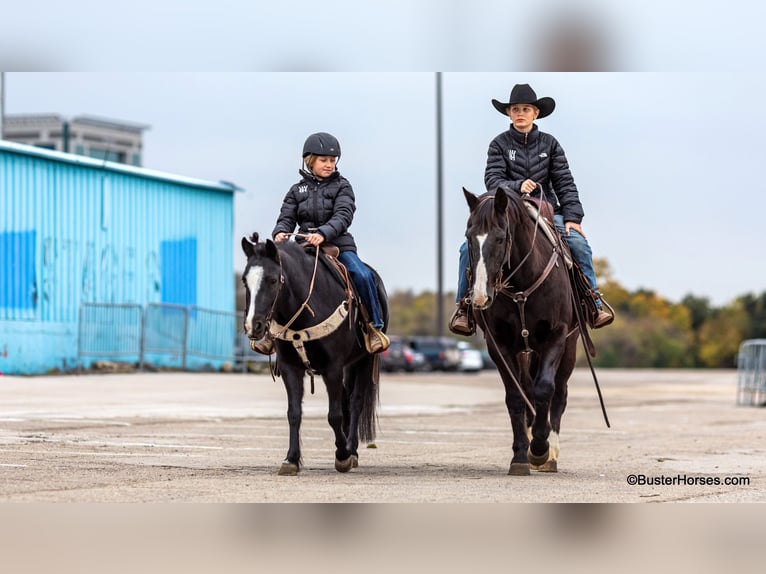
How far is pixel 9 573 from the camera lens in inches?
263

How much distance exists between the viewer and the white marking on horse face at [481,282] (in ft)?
35.3

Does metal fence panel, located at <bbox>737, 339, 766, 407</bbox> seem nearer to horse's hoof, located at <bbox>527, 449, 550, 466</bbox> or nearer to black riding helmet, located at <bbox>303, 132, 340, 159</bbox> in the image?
horse's hoof, located at <bbox>527, 449, 550, 466</bbox>

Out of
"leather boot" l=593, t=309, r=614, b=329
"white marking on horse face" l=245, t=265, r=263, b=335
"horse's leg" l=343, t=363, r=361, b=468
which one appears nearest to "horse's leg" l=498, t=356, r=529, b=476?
"leather boot" l=593, t=309, r=614, b=329

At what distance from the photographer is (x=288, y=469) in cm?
1131

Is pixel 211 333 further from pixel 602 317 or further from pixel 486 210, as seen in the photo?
pixel 486 210

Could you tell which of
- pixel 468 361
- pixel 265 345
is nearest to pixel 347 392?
pixel 265 345

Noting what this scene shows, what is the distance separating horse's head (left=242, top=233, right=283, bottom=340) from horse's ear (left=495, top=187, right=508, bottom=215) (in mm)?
1793

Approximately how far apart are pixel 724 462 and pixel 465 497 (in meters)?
4.78

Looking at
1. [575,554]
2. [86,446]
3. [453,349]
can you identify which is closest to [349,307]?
[86,446]

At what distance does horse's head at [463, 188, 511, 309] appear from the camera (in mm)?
10805

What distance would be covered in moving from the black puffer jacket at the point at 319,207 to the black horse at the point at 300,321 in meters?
0.35

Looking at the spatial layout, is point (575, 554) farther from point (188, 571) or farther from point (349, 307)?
point (349, 307)

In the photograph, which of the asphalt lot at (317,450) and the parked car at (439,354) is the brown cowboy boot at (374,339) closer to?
the asphalt lot at (317,450)

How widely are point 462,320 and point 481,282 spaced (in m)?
1.22
